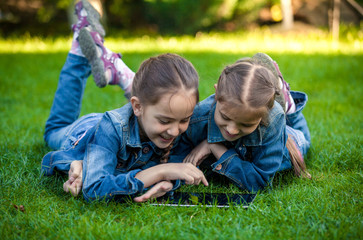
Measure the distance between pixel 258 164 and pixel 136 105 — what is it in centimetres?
97

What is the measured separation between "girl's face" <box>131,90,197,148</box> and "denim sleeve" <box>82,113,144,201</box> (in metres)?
0.20

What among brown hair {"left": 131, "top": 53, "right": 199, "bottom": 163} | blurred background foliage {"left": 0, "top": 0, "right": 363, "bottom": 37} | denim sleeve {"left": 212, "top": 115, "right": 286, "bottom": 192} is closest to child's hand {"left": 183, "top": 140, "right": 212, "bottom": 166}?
denim sleeve {"left": 212, "top": 115, "right": 286, "bottom": 192}

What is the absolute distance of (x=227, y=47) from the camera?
852 cm

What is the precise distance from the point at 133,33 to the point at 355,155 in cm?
988

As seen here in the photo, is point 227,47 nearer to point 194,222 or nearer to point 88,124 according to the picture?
point 88,124

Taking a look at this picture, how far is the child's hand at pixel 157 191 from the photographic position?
2514 millimetres

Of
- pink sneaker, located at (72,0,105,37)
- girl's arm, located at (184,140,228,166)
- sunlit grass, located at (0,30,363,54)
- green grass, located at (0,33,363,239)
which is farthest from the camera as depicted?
sunlit grass, located at (0,30,363,54)

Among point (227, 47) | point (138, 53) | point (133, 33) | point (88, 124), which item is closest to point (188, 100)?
point (88, 124)

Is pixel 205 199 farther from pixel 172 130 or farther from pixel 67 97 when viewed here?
pixel 67 97

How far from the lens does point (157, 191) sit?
2.58 metres

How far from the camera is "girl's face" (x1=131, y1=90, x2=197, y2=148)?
2.47 meters

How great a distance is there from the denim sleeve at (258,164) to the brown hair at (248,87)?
7.2 inches

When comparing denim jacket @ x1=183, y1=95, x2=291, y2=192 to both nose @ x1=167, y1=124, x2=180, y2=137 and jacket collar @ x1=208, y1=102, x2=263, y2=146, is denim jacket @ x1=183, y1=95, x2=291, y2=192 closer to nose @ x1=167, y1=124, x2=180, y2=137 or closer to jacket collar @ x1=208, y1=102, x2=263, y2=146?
jacket collar @ x1=208, y1=102, x2=263, y2=146

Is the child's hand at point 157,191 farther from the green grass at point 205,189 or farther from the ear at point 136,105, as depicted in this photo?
the ear at point 136,105
